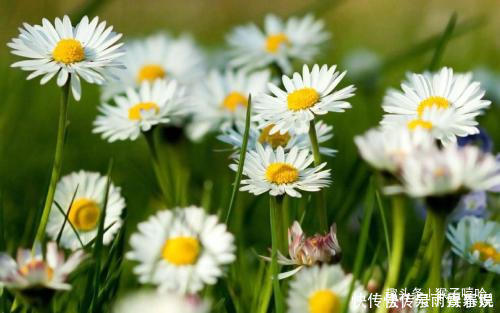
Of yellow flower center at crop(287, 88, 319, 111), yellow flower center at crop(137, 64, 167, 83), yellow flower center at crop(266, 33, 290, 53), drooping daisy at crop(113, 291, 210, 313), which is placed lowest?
drooping daisy at crop(113, 291, 210, 313)

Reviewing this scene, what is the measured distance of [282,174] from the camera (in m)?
1.25

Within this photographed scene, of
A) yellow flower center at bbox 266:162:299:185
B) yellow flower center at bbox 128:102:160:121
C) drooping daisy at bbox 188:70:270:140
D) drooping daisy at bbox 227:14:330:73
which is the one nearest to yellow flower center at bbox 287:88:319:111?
yellow flower center at bbox 266:162:299:185

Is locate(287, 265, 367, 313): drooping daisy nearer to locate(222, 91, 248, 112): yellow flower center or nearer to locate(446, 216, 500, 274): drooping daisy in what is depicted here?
locate(446, 216, 500, 274): drooping daisy

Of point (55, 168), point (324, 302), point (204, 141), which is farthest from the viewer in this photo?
point (204, 141)

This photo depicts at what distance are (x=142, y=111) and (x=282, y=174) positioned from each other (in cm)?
41

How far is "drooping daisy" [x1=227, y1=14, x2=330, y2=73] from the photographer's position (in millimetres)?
2100

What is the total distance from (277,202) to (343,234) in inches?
24.4

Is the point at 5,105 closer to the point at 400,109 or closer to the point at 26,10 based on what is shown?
the point at 400,109

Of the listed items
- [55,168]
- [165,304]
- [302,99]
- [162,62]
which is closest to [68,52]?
[55,168]

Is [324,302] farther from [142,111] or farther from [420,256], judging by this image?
[142,111]

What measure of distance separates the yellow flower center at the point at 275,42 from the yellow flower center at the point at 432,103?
2.79 ft

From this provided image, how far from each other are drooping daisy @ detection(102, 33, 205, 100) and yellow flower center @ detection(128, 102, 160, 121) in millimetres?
542

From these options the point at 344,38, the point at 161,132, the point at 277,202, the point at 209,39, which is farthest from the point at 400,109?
the point at 209,39

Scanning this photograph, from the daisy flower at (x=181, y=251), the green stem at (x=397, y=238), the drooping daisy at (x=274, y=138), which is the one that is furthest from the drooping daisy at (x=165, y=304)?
the drooping daisy at (x=274, y=138)
